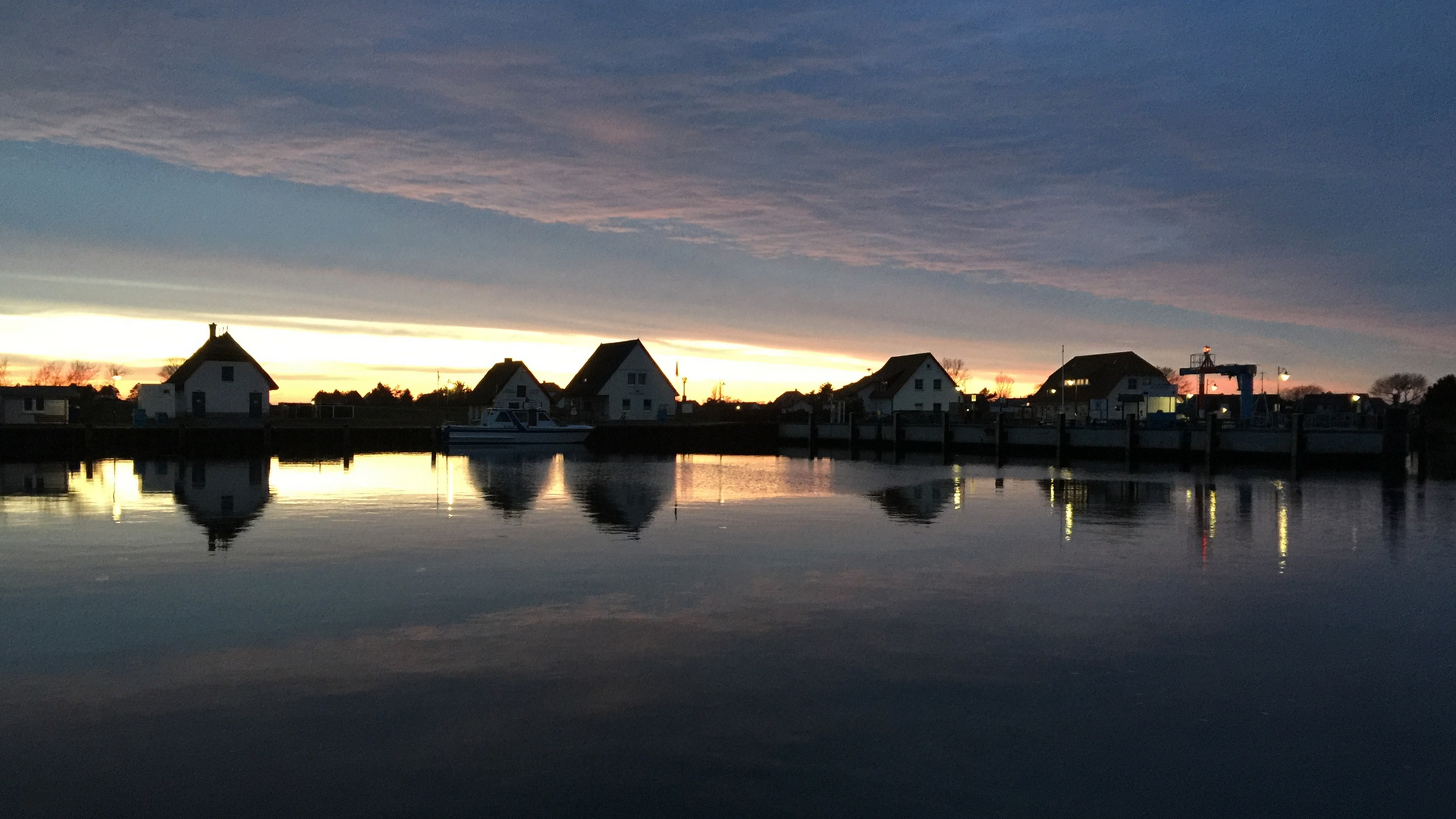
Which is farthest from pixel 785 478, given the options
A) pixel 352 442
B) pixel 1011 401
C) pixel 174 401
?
pixel 1011 401

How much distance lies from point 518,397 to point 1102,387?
56.2 metres

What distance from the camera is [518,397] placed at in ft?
301

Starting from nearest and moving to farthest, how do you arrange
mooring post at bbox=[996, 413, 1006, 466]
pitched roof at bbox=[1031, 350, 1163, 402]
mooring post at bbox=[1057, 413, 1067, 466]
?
mooring post at bbox=[1057, 413, 1067, 466] < mooring post at bbox=[996, 413, 1006, 466] < pitched roof at bbox=[1031, 350, 1163, 402]

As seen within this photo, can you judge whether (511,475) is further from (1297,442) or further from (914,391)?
(914,391)

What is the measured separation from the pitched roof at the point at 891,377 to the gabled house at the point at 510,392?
32.8 meters

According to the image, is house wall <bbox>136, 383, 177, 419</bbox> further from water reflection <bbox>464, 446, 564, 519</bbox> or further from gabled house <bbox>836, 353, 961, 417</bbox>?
gabled house <bbox>836, 353, 961, 417</bbox>

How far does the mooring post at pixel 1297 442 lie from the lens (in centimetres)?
4397

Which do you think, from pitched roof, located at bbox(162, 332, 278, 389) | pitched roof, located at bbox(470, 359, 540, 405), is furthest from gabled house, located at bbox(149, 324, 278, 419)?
pitched roof, located at bbox(470, 359, 540, 405)

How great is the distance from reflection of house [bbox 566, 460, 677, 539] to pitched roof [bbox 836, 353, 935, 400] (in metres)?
49.7

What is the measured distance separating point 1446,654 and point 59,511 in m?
30.3

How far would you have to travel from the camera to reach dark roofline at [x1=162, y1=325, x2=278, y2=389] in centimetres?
7525

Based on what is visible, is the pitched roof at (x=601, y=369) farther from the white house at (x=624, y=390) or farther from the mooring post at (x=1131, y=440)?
the mooring post at (x=1131, y=440)

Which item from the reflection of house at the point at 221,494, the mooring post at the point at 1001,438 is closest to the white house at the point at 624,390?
the mooring post at the point at 1001,438

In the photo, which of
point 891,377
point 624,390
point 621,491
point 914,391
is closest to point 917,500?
point 621,491
